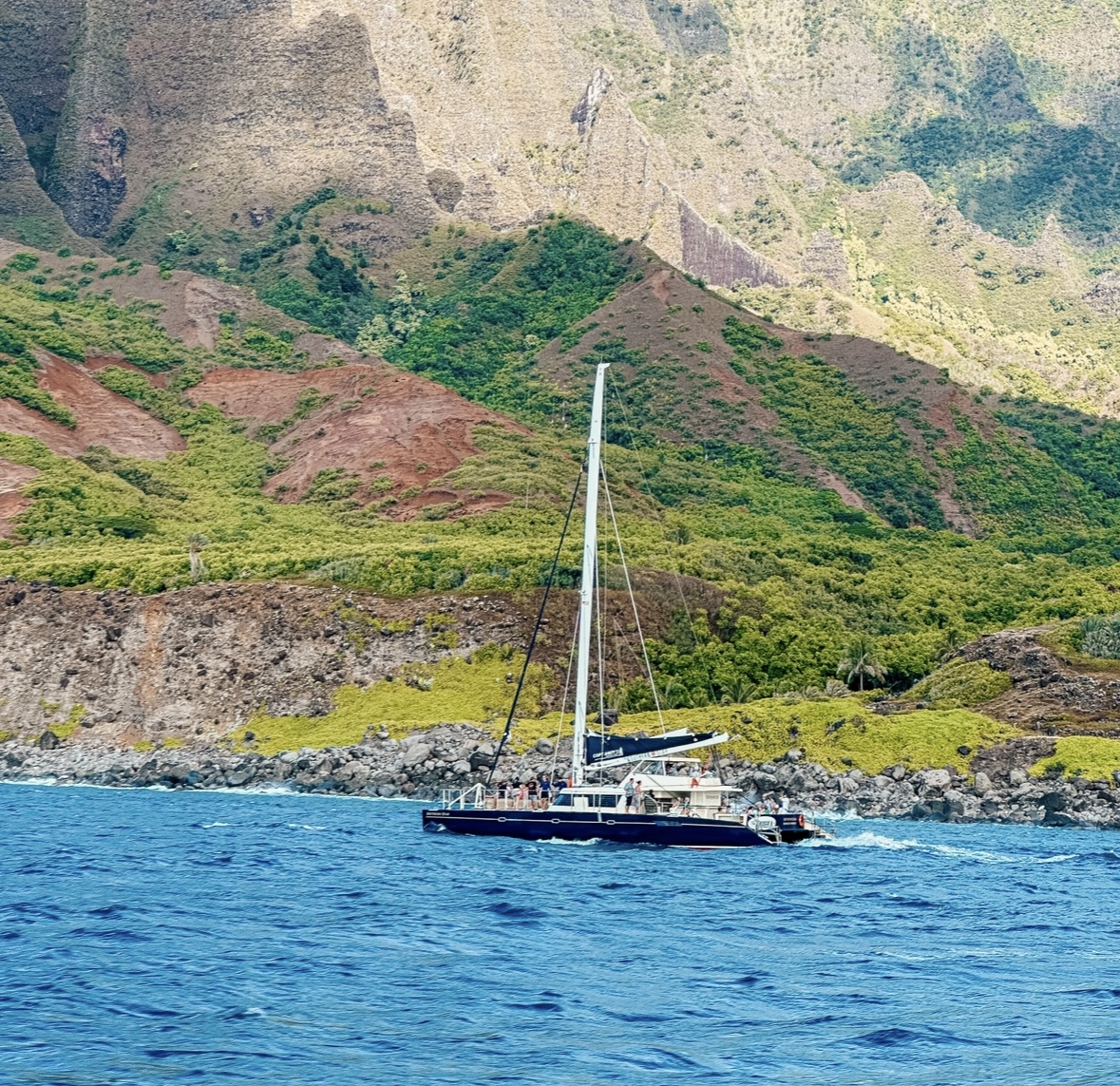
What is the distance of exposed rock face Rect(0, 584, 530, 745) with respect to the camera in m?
104

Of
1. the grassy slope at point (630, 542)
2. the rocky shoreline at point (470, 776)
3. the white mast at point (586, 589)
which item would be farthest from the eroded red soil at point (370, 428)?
the white mast at point (586, 589)

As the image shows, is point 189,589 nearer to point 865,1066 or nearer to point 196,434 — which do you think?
point 196,434

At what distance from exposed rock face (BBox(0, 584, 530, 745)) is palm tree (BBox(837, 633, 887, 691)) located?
17534mm

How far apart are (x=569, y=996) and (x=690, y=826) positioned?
24.7m

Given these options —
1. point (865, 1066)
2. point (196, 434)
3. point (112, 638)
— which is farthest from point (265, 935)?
point (196, 434)

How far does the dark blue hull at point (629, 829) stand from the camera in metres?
64.2

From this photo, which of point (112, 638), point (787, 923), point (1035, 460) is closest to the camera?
point (787, 923)

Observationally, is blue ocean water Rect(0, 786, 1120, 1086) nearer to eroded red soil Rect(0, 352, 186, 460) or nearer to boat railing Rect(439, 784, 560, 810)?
boat railing Rect(439, 784, 560, 810)

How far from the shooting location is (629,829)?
64.4 m

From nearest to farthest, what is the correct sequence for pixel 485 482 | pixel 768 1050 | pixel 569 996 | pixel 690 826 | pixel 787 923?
pixel 768 1050 → pixel 569 996 → pixel 787 923 → pixel 690 826 → pixel 485 482

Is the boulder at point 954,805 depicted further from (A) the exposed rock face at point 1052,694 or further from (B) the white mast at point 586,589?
(B) the white mast at point 586,589

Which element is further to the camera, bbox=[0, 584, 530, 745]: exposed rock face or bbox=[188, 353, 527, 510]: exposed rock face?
bbox=[188, 353, 527, 510]: exposed rock face

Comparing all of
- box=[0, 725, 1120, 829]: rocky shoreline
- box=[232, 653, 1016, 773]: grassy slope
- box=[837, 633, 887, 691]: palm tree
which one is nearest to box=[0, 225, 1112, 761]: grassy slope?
box=[232, 653, 1016, 773]: grassy slope

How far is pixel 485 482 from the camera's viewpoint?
456 feet
